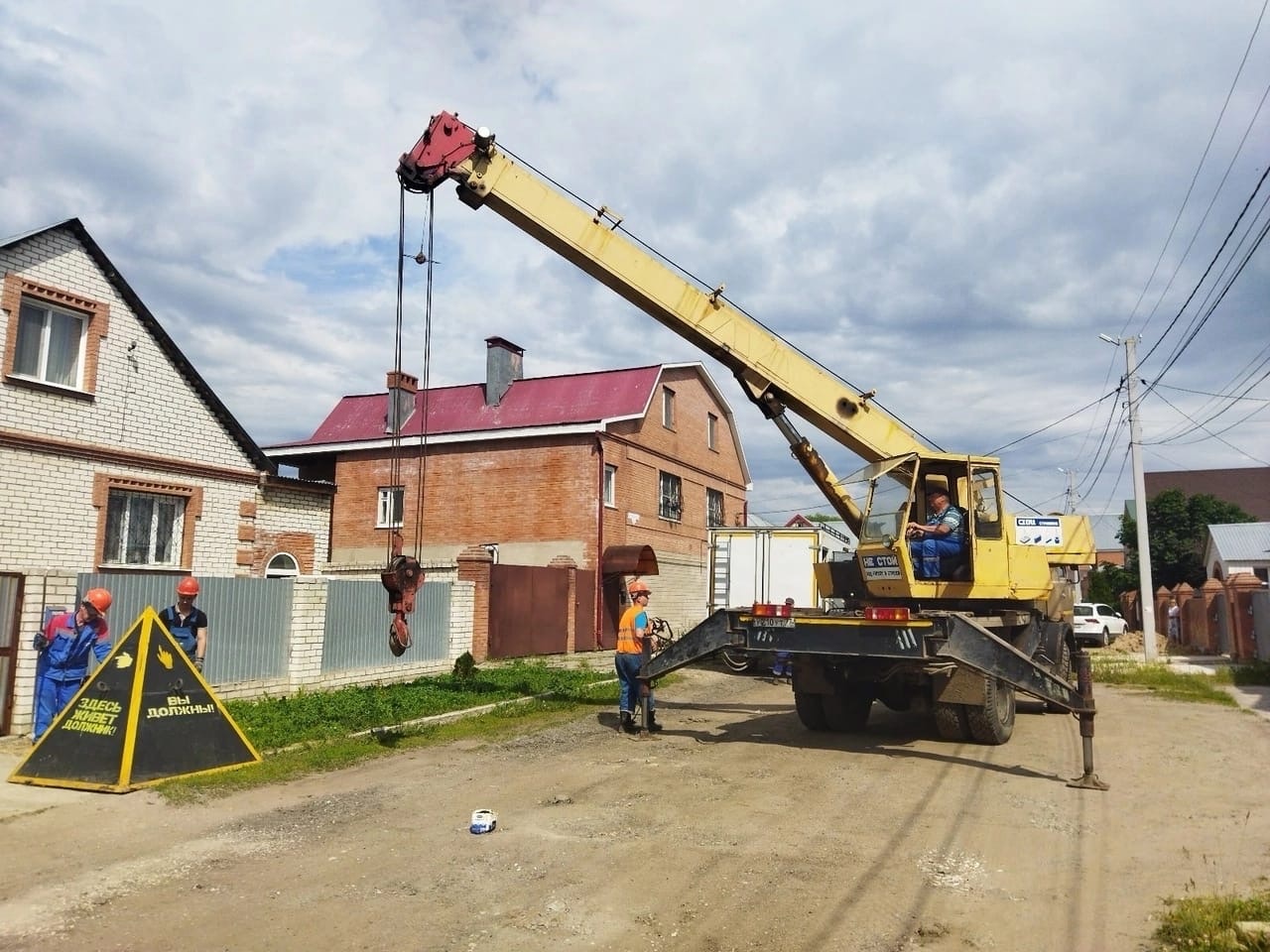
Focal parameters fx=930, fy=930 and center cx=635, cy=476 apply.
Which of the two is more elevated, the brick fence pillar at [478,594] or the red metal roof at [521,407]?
the red metal roof at [521,407]

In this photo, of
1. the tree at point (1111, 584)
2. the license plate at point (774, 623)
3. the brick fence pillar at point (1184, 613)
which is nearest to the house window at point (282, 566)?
the license plate at point (774, 623)

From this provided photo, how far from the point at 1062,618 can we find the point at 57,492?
14.6 metres

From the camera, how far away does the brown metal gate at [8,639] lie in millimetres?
9484

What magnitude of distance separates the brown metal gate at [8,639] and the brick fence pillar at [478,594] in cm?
855

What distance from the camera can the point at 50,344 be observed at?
1359 centimetres

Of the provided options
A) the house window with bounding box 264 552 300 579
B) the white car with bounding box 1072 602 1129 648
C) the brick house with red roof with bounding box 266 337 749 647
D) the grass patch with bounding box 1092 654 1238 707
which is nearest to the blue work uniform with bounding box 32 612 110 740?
the house window with bounding box 264 552 300 579

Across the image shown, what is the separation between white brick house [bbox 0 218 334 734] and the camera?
13.0m

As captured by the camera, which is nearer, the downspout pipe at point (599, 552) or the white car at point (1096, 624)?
the downspout pipe at point (599, 552)

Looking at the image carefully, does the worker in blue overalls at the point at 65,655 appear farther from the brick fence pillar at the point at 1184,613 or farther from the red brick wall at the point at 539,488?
the brick fence pillar at the point at 1184,613

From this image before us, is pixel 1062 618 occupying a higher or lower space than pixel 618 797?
higher

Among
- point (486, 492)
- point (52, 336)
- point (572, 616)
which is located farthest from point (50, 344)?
point (486, 492)

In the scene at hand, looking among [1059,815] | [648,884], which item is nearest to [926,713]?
[1059,815]

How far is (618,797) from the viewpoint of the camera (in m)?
7.47

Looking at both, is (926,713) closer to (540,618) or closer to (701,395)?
(540,618)
